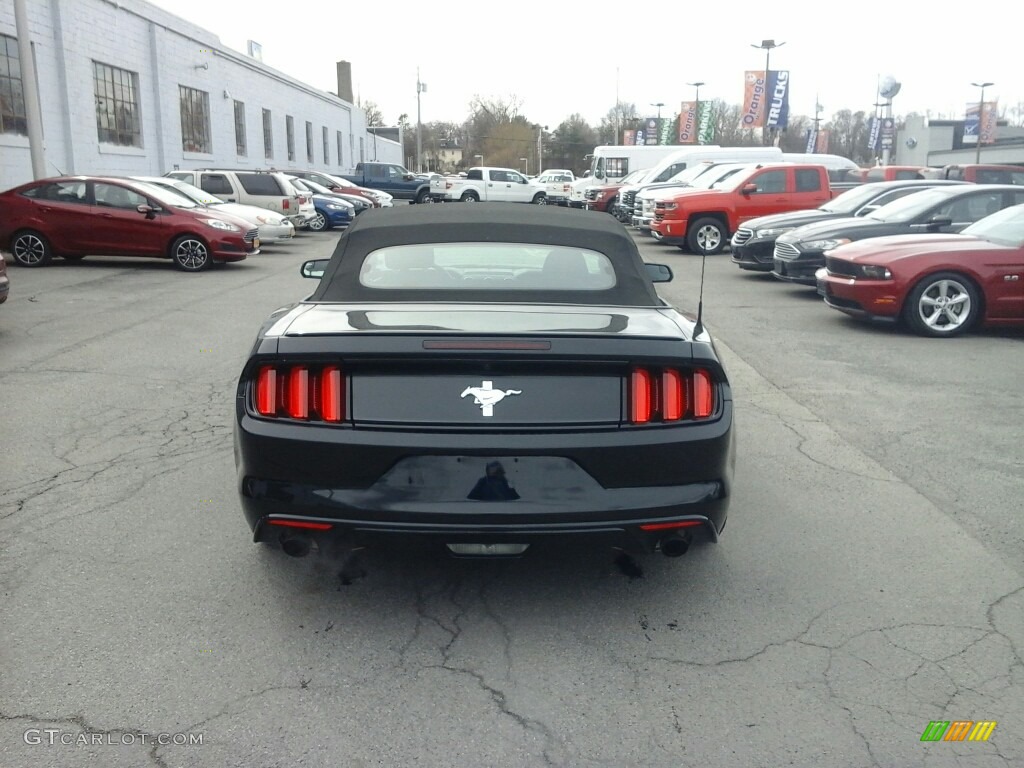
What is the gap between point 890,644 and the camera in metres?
3.38

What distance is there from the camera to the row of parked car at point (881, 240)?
9781 mm

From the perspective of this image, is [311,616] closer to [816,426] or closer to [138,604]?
[138,604]

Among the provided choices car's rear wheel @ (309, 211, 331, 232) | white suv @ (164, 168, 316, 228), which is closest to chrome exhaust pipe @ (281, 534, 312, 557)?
white suv @ (164, 168, 316, 228)

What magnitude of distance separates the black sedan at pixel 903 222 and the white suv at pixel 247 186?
1382cm

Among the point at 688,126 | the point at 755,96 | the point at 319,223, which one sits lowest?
the point at 319,223

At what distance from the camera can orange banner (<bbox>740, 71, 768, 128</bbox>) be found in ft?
153

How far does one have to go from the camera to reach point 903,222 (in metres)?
12.3

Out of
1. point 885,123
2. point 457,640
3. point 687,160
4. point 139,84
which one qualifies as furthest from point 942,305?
point 885,123

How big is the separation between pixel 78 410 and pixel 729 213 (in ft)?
49.1

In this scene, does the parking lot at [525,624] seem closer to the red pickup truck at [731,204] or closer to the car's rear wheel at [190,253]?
the car's rear wheel at [190,253]

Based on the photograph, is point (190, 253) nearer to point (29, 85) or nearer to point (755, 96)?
point (29, 85)

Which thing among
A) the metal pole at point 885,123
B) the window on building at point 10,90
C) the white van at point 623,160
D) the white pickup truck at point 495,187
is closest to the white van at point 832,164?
the white van at point 623,160

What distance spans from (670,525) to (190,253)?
14.4 meters

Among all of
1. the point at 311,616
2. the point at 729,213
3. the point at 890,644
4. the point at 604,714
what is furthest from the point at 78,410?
the point at 729,213
